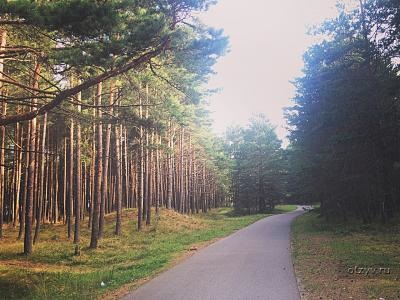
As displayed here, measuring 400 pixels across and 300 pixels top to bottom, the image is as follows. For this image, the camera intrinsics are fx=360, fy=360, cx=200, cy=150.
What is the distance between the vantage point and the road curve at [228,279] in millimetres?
7609

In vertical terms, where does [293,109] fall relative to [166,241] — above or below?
above

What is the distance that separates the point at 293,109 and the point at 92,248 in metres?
18.0

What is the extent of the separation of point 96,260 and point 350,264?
10.6m

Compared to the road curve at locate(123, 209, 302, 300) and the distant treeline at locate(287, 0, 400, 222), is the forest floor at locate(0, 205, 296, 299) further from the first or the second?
the distant treeline at locate(287, 0, 400, 222)

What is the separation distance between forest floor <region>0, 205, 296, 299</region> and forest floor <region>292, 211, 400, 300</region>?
445 centimetres

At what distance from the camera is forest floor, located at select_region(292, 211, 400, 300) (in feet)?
25.0

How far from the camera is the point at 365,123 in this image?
16.9 metres

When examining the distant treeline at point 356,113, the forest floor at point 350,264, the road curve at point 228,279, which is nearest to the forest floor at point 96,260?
the road curve at point 228,279

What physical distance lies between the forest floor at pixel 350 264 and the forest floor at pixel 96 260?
14.6 ft

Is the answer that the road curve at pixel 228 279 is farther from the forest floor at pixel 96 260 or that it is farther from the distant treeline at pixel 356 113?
the distant treeline at pixel 356 113

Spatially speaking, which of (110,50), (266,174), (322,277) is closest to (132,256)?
(322,277)

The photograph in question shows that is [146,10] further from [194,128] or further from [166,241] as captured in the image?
[194,128]

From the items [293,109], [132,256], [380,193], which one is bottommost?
[132,256]

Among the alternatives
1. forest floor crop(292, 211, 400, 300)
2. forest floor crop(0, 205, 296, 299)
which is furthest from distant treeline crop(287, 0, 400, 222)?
forest floor crop(0, 205, 296, 299)
